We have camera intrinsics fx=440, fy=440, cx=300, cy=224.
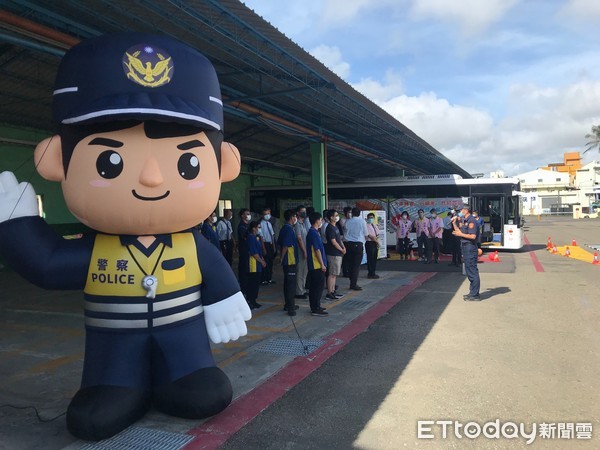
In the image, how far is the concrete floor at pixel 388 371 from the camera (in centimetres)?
362

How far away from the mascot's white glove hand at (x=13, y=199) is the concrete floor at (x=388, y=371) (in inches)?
71.2

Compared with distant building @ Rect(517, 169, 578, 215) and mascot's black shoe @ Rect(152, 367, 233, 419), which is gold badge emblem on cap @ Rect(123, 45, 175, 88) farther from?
distant building @ Rect(517, 169, 578, 215)

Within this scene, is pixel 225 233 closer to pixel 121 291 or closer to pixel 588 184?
pixel 121 291

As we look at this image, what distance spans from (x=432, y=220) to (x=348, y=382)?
1031 cm

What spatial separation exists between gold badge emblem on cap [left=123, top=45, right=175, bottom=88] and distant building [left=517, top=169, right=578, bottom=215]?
255ft

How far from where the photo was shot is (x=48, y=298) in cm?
956

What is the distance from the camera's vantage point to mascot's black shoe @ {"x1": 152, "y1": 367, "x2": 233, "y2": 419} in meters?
3.67

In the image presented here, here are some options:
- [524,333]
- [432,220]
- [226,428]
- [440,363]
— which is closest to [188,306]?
[226,428]

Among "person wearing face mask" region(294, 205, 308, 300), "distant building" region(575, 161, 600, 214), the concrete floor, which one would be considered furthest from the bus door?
"distant building" region(575, 161, 600, 214)

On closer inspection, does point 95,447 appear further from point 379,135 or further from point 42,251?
point 379,135

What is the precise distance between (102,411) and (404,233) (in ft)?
41.1

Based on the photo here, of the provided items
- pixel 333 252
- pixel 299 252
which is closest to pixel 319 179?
pixel 333 252

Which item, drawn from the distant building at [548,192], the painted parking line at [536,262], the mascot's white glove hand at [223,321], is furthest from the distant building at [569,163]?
the mascot's white glove hand at [223,321]

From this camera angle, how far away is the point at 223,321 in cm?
396
